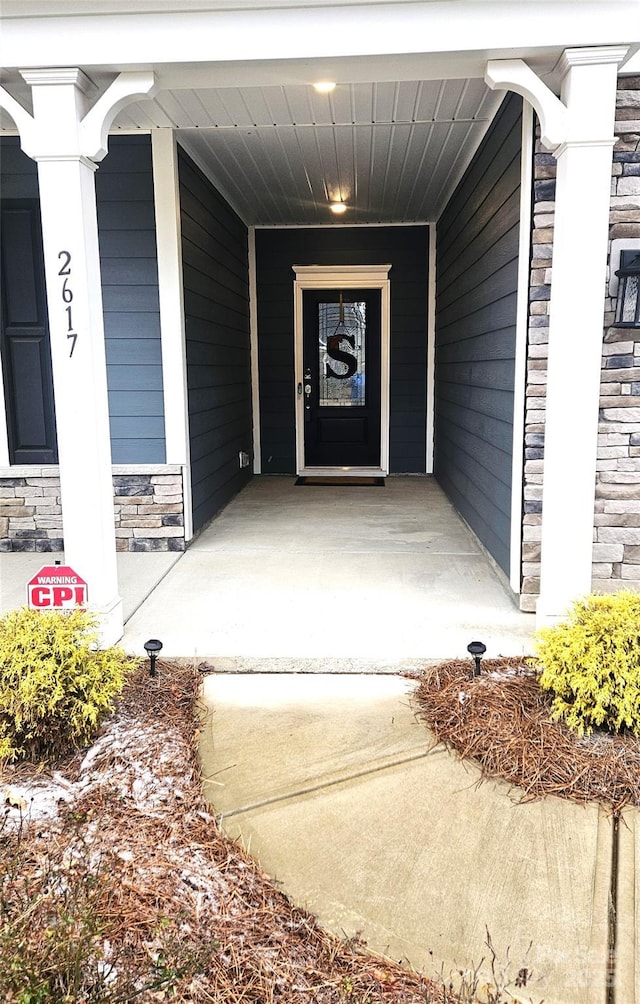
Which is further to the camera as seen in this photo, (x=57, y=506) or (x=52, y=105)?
(x=57, y=506)

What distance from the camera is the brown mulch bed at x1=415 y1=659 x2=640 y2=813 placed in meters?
2.13

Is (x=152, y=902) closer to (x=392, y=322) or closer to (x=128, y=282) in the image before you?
(x=128, y=282)

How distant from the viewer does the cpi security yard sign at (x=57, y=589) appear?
115 inches

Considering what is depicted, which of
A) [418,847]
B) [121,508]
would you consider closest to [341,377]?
[121,508]

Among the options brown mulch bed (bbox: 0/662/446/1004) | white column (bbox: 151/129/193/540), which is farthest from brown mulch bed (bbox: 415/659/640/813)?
white column (bbox: 151/129/193/540)

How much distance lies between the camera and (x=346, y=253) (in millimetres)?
7457

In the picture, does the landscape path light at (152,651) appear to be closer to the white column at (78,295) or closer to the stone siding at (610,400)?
the white column at (78,295)

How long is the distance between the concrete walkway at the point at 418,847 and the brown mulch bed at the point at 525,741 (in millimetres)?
59

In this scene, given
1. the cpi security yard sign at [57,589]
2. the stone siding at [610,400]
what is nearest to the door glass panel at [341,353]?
the stone siding at [610,400]

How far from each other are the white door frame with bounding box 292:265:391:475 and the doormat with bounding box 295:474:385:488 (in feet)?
0.64

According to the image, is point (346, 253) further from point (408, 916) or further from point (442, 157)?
point (408, 916)

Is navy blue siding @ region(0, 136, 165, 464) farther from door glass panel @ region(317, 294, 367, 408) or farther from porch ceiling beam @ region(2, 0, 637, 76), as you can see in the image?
door glass panel @ region(317, 294, 367, 408)

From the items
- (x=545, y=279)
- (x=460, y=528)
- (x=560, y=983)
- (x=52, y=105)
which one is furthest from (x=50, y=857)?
(x=460, y=528)

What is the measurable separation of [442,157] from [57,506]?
3508mm
